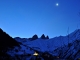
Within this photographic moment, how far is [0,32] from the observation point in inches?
971

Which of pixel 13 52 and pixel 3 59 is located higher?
pixel 13 52

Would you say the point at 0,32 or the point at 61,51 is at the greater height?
the point at 61,51

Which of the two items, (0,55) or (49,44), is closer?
(0,55)

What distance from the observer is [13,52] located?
120 feet

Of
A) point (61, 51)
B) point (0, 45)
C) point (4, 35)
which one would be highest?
point (61, 51)

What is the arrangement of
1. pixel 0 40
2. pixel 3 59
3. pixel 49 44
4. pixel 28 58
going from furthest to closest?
1. pixel 49 44
2. pixel 28 58
3. pixel 3 59
4. pixel 0 40

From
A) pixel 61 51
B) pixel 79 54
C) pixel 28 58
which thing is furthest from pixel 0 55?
pixel 61 51

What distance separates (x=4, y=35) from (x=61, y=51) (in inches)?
4607

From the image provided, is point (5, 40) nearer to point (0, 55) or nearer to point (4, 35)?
point (4, 35)

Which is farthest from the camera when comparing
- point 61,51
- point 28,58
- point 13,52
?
point 61,51

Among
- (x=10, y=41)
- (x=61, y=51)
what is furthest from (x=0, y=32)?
(x=61, y=51)

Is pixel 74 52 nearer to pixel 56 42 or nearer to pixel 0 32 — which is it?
pixel 56 42

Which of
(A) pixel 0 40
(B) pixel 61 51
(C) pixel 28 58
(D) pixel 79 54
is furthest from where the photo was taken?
(B) pixel 61 51

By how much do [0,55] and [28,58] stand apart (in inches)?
987
